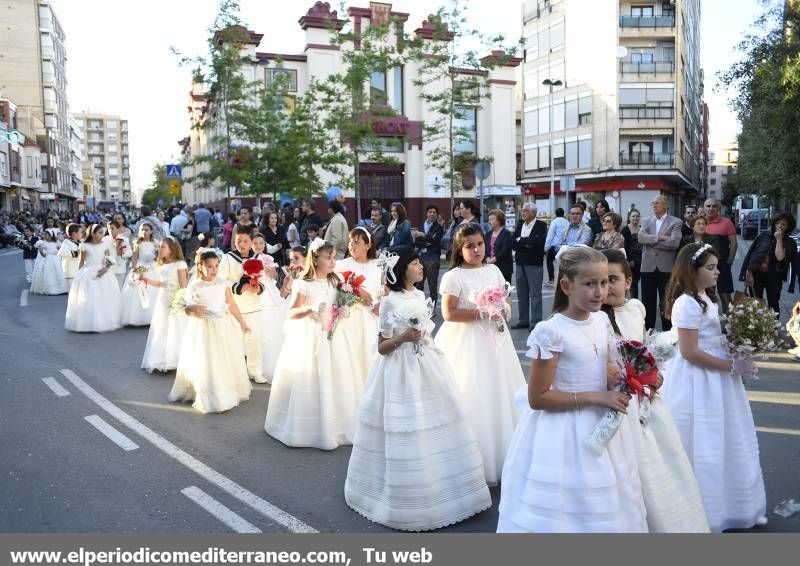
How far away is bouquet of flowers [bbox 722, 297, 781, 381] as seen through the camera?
13.6ft

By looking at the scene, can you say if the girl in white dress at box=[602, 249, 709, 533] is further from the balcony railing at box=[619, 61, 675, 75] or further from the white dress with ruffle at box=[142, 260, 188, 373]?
the balcony railing at box=[619, 61, 675, 75]

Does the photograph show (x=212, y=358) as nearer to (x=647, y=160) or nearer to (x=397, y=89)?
(x=397, y=89)

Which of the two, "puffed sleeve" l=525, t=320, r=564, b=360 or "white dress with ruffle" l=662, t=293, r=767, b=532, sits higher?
"puffed sleeve" l=525, t=320, r=564, b=360

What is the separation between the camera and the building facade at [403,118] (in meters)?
37.7

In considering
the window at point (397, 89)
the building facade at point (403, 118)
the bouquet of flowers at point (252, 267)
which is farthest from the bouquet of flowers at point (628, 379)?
the window at point (397, 89)

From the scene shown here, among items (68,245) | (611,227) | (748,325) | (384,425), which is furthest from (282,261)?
(748,325)

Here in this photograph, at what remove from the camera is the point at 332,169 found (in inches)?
1062

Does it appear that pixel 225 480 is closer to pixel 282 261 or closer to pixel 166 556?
pixel 166 556

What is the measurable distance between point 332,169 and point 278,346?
61.0 ft

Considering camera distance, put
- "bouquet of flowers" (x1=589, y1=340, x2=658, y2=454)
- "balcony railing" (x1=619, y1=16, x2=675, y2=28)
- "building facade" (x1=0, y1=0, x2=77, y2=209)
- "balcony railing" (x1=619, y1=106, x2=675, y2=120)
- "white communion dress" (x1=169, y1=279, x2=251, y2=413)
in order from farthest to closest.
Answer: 1. "building facade" (x1=0, y1=0, x2=77, y2=209)
2. "balcony railing" (x1=619, y1=106, x2=675, y2=120)
3. "balcony railing" (x1=619, y1=16, x2=675, y2=28)
4. "white communion dress" (x1=169, y1=279, x2=251, y2=413)
5. "bouquet of flowers" (x1=589, y1=340, x2=658, y2=454)

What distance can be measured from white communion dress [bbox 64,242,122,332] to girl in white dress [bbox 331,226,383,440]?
7.56 meters

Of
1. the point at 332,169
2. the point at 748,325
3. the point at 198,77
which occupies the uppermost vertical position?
the point at 198,77

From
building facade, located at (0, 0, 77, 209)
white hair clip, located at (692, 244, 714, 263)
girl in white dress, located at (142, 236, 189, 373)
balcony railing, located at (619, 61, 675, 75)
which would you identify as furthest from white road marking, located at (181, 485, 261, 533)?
building facade, located at (0, 0, 77, 209)

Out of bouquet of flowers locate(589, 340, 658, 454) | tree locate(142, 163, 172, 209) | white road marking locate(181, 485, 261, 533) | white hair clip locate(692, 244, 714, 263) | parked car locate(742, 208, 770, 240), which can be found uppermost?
tree locate(142, 163, 172, 209)
